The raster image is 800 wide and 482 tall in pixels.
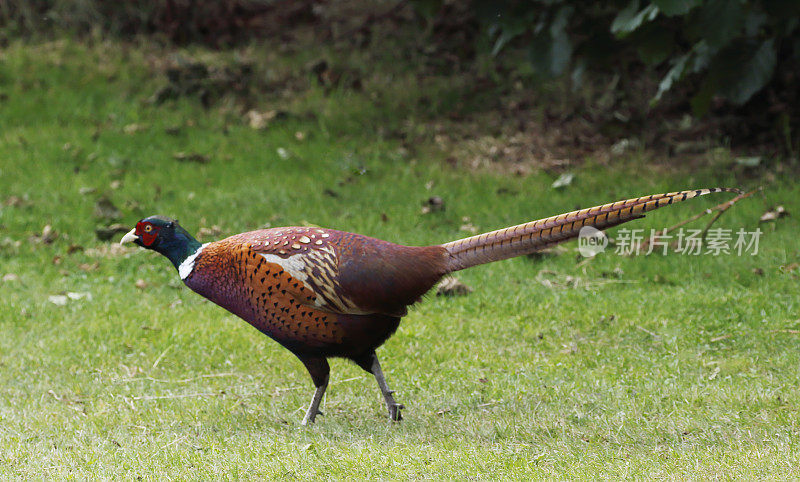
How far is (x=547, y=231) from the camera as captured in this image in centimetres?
423

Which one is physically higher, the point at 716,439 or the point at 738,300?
the point at 716,439

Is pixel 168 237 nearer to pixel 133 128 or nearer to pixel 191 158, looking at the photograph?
pixel 191 158

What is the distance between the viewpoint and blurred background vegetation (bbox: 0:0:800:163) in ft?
26.4

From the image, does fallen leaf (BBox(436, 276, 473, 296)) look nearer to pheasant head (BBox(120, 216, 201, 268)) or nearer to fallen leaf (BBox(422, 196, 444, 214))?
fallen leaf (BBox(422, 196, 444, 214))

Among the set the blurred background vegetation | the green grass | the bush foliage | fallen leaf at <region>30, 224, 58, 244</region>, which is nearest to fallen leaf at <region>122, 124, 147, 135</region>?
the green grass

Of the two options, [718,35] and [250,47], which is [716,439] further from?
[250,47]

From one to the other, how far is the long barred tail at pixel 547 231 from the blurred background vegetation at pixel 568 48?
3700 mm

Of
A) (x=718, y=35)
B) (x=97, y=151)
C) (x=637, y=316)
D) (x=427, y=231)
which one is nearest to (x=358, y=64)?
(x=97, y=151)

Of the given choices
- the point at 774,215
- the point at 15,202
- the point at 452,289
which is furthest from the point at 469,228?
the point at 15,202

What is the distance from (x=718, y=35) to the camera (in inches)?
297

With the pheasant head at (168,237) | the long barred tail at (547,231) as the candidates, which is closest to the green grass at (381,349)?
the long barred tail at (547,231)

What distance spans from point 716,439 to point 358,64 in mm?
7944

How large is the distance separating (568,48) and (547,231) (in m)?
4.92

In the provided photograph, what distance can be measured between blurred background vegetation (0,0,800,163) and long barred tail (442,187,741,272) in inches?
146
